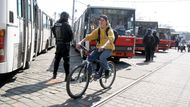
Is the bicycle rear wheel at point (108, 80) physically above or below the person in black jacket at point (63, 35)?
below

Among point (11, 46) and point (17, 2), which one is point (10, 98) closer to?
point (11, 46)

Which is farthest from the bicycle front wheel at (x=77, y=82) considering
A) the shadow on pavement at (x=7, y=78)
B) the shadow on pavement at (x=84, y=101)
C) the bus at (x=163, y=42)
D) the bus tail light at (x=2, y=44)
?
the bus at (x=163, y=42)

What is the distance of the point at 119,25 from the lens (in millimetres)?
14984

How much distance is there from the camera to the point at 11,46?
670 cm

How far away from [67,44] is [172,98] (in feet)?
10.6

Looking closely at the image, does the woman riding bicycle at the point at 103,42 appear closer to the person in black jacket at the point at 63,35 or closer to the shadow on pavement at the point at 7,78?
the person in black jacket at the point at 63,35

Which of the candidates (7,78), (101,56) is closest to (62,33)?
(101,56)

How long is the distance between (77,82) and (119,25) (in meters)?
8.89

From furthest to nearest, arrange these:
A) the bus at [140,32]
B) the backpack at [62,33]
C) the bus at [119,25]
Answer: the bus at [140,32], the bus at [119,25], the backpack at [62,33]

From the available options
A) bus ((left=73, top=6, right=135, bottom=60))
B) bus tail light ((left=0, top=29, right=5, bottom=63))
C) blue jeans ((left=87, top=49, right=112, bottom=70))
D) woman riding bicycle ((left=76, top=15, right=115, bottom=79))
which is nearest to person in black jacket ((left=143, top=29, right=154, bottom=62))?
bus ((left=73, top=6, right=135, bottom=60))

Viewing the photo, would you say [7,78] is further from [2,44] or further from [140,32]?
[140,32]

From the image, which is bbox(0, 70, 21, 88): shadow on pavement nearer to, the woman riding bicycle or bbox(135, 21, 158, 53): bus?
the woman riding bicycle

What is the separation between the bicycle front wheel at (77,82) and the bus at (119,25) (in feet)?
22.1

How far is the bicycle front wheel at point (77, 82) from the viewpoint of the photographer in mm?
6195
